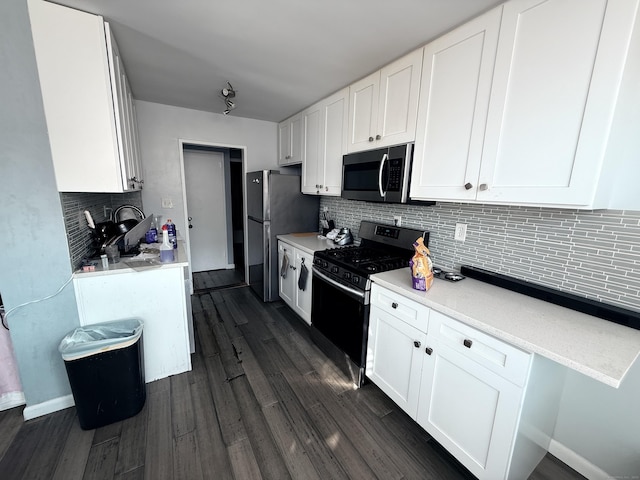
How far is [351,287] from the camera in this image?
1866 millimetres

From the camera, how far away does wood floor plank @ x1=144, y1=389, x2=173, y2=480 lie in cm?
134

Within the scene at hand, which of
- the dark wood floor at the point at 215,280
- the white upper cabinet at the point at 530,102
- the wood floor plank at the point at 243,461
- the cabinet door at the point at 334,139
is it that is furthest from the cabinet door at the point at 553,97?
the dark wood floor at the point at 215,280

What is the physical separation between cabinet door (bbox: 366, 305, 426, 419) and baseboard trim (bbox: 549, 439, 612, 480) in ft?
2.55

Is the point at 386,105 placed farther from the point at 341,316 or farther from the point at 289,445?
the point at 289,445

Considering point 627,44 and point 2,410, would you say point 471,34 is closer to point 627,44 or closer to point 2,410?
point 627,44

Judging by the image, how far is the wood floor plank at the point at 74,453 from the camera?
4.31 feet

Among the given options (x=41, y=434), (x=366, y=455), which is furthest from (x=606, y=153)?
(x=41, y=434)

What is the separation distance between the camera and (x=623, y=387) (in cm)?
122

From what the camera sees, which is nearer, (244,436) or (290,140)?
(244,436)

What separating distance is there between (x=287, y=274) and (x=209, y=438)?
166 centimetres

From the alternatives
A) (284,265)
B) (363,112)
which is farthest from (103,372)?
(363,112)

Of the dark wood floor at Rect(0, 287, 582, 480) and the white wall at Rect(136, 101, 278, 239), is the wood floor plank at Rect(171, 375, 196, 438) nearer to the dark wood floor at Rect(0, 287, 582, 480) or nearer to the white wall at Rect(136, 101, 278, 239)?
the dark wood floor at Rect(0, 287, 582, 480)

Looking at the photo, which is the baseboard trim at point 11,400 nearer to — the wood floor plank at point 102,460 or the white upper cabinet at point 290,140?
the wood floor plank at point 102,460

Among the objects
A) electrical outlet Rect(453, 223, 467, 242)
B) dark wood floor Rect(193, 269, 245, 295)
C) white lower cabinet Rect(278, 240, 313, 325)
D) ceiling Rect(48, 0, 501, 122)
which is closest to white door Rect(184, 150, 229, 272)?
dark wood floor Rect(193, 269, 245, 295)
